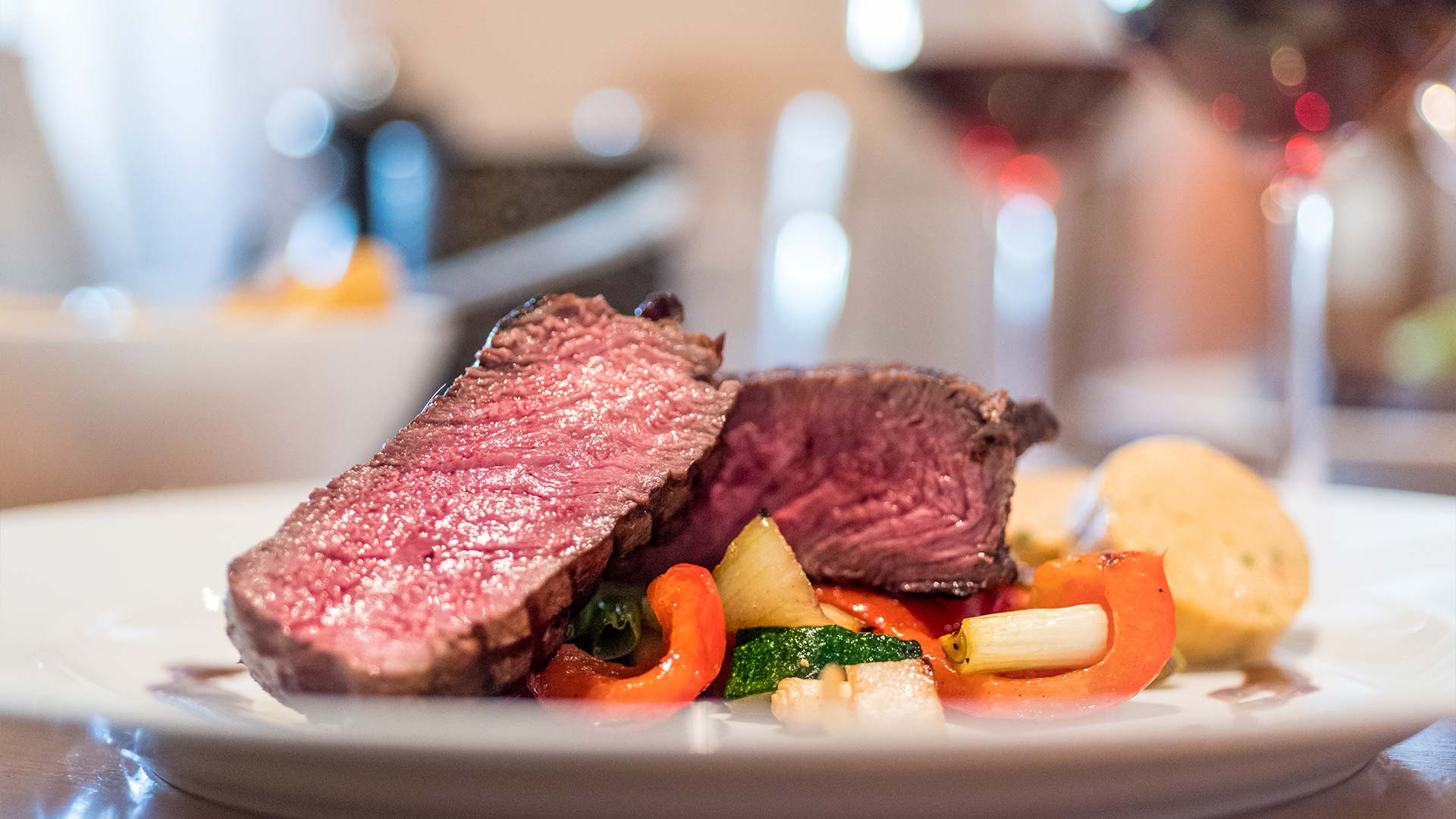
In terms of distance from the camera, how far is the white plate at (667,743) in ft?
2.21

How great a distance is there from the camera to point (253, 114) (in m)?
6.85

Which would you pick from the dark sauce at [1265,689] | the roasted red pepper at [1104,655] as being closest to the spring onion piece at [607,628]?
the roasted red pepper at [1104,655]

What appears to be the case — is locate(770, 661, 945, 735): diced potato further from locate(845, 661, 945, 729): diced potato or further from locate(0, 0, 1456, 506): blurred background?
locate(0, 0, 1456, 506): blurred background

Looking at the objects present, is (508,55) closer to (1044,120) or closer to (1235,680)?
(1044,120)

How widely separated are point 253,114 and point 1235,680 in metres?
6.70

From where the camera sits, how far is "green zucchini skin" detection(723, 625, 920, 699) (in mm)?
1128

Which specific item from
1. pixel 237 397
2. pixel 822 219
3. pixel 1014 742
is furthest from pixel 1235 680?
pixel 822 219

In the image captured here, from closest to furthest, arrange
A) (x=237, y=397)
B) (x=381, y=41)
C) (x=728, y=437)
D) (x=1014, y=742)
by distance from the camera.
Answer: (x=1014, y=742)
(x=728, y=437)
(x=237, y=397)
(x=381, y=41)

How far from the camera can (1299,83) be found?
2.36 metres

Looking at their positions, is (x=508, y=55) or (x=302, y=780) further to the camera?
(x=508, y=55)

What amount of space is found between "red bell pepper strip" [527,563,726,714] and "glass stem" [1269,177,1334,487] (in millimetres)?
1547

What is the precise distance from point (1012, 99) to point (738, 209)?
13.3 ft

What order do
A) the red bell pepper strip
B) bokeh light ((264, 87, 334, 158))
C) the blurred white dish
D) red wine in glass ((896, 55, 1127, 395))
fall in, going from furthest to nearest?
bokeh light ((264, 87, 334, 158)) < red wine in glass ((896, 55, 1127, 395)) < the blurred white dish < the red bell pepper strip

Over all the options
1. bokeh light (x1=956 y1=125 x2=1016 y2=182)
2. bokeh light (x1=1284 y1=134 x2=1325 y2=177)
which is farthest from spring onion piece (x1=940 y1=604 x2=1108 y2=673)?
bokeh light (x1=956 y1=125 x2=1016 y2=182)
